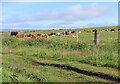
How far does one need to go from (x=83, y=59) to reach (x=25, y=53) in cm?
586

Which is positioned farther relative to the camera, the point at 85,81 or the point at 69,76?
the point at 69,76

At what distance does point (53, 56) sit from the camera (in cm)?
1234

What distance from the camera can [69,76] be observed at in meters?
7.42

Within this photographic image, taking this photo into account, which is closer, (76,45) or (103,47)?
(103,47)

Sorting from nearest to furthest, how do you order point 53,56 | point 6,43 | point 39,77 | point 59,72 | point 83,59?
point 39,77 → point 59,72 → point 83,59 → point 53,56 → point 6,43

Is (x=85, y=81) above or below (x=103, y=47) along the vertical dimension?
below

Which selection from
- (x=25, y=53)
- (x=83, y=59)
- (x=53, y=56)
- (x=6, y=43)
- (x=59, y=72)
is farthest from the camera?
(x=6, y=43)

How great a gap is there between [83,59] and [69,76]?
10.2 feet

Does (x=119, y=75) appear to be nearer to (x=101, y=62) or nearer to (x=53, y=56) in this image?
(x=101, y=62)

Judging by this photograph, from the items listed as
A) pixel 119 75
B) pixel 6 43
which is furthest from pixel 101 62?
pixel 6 43

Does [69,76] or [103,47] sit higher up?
[103,47]

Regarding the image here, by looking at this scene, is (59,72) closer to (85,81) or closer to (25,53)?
(85,81)

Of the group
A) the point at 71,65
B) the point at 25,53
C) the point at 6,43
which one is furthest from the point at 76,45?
the point at 6,43

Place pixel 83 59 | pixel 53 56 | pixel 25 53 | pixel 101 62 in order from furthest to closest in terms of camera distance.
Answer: pixel 25 53 < pixel 53 56 < pixel 83 59 < pixel 101 62
